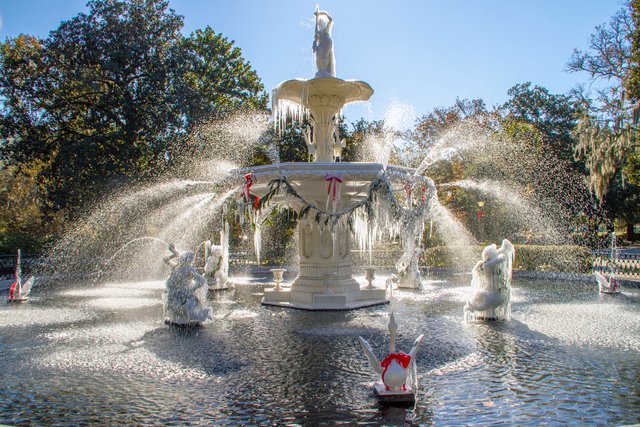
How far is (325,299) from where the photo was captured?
41.7 ft

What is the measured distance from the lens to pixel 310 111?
15109 millimetres

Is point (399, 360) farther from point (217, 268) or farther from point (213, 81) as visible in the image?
point (213, 81)

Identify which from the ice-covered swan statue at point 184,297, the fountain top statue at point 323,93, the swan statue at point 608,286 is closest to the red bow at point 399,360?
the ice-covered swan statue at point 184,297

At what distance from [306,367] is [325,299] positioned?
5229 millimetres

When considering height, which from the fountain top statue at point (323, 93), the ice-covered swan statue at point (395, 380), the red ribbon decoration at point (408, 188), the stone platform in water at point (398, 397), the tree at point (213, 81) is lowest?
the stone platform in water at point (398, 397)

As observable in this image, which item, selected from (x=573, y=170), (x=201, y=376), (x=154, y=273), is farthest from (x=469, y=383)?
(x=573, y=170)

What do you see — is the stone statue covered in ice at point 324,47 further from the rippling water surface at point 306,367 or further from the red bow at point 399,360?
the red bow at point 399,360

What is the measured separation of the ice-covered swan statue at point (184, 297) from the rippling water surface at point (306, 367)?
378 millimetres

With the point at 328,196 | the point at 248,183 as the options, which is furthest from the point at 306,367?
the point at 248,183

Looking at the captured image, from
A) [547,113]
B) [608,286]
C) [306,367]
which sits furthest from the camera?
[547,113]

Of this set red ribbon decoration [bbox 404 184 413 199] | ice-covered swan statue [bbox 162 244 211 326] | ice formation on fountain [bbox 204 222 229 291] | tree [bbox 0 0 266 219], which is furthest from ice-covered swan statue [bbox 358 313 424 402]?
tree [bbox 0 0 266 219]

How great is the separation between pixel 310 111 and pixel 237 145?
1447 centimetres

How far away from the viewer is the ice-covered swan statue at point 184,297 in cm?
1051

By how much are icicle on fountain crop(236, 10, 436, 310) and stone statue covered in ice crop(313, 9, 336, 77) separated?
2 centimetres
